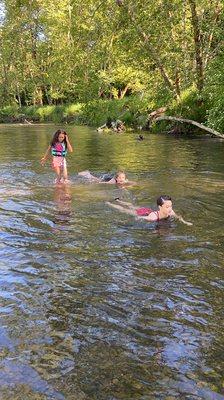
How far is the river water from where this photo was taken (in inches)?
158

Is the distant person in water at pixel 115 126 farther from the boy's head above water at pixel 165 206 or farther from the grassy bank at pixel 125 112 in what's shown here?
the boy's head above water at pixel 165 206

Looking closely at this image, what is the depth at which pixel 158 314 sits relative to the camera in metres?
5.19

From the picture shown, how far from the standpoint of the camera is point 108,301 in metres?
5.54

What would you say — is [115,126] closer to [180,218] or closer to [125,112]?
[125,112]

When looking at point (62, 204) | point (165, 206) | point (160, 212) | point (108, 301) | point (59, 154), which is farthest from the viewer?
point (59, 154)

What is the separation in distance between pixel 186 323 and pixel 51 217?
5.26 m

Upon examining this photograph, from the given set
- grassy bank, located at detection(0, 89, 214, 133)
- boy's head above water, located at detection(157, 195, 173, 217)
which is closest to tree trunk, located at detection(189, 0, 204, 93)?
grassy bank, located at detection(0, 89, 214, 133)

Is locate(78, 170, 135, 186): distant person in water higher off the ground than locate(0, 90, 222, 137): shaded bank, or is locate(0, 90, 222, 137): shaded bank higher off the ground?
locate(0, 90, 222, 137): shaded bank

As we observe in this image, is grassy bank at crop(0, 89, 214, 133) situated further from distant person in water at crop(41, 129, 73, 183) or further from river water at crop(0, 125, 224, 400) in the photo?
river water at crop(0, 125, 224, 400)

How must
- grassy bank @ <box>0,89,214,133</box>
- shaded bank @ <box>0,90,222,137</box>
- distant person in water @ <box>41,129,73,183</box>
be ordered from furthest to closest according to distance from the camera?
grassy bank @ <box>0,89,214,133</box> → shaded bank @ <box>0,90,222,137</box> → distant person in water @ <box>41,129,73,183</box>

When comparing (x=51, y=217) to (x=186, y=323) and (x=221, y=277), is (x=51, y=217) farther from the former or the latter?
(x=186, y=323)

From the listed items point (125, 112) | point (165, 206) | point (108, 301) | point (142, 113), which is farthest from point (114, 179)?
point (125, 112)

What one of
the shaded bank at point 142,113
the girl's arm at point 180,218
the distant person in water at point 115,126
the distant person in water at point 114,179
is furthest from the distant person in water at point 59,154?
the distant person in water at point 115,126

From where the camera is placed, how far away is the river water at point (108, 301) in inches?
158
